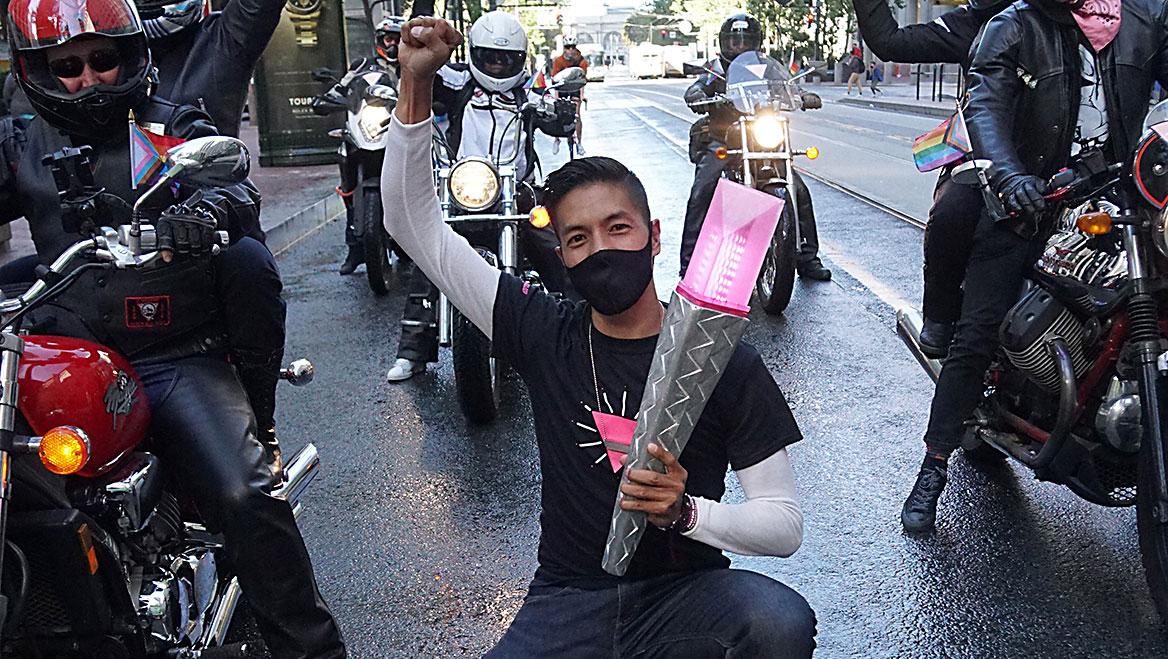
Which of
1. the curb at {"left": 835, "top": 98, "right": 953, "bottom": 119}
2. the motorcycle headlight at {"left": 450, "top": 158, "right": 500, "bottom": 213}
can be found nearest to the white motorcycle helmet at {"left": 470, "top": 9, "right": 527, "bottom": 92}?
the motorcycle headlight at {"left": 450, "top": 158, "right": 500, "bottom": 213}

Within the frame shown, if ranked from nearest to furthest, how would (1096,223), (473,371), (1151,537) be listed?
(1151,537) → (1096,223) → (473,371)

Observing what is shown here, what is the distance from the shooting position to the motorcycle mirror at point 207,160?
7.65 feet

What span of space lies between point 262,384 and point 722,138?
5215mm

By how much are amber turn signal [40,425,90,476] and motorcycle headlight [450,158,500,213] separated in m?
3.19

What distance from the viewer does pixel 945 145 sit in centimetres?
407

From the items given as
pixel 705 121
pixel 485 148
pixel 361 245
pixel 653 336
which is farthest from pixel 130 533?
pixel 361 245

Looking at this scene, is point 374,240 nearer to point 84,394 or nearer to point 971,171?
point 971,171

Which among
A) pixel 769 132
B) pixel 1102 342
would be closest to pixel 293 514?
pixel 1102 342

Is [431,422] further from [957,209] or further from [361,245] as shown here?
[361,245]

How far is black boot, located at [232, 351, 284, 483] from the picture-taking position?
130 inches

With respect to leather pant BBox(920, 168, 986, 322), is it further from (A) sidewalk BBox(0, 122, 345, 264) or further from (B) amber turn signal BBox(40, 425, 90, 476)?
(A) sidewalk BBox(0, 122, 345, 264)

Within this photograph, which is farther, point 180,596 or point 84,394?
point 180,596

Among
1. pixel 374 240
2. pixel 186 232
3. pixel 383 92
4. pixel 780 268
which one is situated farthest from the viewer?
pixel 374 240

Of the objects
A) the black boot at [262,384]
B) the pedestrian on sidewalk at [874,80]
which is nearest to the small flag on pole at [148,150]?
the black boot at [262,384]
